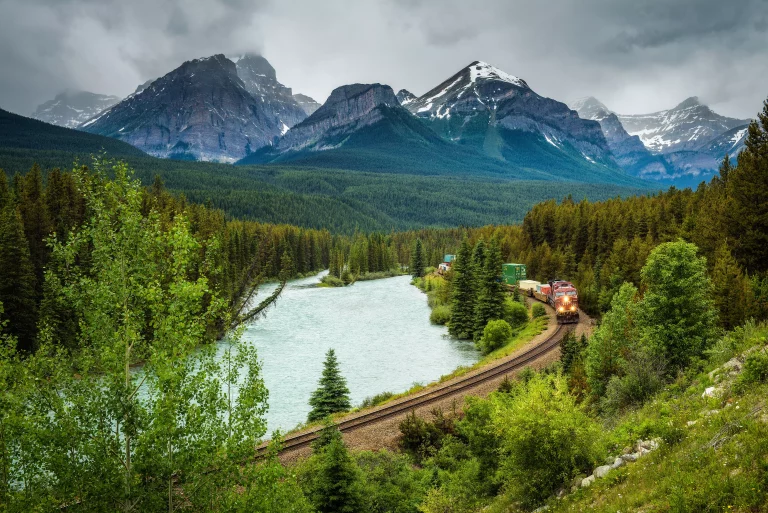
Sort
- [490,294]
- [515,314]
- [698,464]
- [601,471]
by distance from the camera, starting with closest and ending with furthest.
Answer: [698,464] < [601,471] < [490,294] < [515,314]

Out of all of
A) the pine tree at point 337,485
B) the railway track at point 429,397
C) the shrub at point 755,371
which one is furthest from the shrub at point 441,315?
the shrub at point 755,371

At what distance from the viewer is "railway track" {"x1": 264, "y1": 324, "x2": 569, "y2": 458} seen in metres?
26.6

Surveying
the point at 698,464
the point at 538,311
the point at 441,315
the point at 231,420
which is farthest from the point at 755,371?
the point at 441,315

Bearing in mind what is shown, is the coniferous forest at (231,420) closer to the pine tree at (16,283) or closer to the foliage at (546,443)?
the foliage at (546,443)

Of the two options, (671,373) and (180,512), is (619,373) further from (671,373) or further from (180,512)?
(180,512)

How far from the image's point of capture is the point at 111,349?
37.6 feet

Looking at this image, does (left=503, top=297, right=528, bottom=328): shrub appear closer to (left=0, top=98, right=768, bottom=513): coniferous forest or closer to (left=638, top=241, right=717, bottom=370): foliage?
(left=638, top=241, right=717, bottom=370): foliage

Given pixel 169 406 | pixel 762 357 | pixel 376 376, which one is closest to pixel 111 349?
pixel 169 406

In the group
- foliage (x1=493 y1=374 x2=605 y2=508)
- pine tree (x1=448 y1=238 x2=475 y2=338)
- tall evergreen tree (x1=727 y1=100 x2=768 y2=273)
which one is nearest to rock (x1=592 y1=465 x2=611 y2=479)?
foliage (x1=493 y1=374 x2=605 y2=508)

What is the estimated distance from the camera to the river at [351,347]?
133 ft

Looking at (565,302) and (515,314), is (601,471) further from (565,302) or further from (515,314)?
(515,314)

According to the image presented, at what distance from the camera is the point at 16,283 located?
42594mm

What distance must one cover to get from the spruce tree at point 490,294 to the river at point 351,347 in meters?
4.53

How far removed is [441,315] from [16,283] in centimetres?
4753
